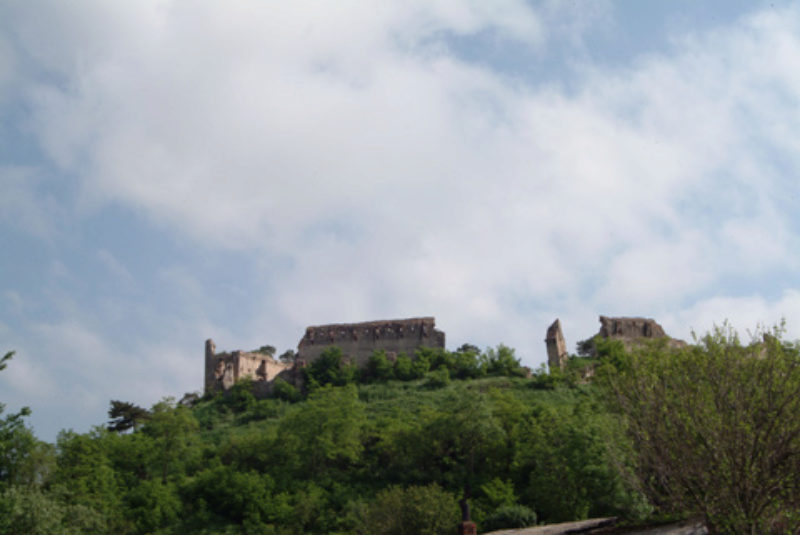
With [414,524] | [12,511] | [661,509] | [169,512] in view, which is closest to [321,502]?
[169,512]

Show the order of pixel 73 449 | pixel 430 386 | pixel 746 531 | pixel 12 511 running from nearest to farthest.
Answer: pixel 746 531
pixel 12 511
pixel 73 449
pixel 430 386

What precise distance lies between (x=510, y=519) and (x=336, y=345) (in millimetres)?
52386

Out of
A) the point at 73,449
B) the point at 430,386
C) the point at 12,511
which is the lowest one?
the point at 12,511

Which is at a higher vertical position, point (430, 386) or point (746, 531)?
point (430, 386)

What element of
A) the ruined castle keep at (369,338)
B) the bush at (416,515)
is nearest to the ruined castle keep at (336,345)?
the ruined castle keep at (369,338)

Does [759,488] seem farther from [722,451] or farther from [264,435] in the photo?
[264,435]

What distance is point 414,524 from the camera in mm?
30344

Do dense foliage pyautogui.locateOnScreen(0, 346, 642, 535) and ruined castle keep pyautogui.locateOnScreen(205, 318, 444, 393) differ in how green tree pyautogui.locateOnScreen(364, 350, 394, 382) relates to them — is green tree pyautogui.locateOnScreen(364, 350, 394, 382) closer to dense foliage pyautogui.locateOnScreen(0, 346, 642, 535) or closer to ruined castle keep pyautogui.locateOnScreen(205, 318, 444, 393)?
ruined castle keep pyautogui.locateOnScreen(205, 318, 444, 393)

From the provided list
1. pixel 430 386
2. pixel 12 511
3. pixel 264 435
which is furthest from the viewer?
pixel 430 386

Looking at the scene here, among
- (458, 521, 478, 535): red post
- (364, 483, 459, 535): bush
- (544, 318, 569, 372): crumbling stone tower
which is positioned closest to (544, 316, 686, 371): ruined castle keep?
(544, 318, 569, 372): crumbling stone tower

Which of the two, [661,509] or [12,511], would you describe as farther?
[12,511]

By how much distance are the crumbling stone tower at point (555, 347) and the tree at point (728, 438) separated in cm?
5436

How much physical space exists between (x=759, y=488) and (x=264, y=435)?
145 feet

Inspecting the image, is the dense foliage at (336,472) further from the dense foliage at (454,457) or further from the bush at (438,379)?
the bush at (438,379)
